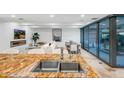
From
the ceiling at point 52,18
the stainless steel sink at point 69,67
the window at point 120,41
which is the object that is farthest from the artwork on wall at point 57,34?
the stainless steel sink at point 69,67

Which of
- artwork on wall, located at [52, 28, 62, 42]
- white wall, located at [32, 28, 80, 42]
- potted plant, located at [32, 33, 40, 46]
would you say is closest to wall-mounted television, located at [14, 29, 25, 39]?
potted plant, located at [32, 33, 40, 46]

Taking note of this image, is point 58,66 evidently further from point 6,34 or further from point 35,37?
point 35,37

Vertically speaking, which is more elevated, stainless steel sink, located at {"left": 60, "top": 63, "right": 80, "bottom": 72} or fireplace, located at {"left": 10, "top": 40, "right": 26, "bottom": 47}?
fireplace, located at {"left": 10, "top": 40, "right": 26, "bottom": 47}

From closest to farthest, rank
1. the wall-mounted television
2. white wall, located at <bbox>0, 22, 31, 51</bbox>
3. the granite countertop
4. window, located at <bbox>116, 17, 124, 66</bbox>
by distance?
the granite countertop
window, located at <bbox>116, 17, 124, 66</bbox>
white wall, located at <bbox>0, 22, 31, 51</bbox>
the wall-mounted television

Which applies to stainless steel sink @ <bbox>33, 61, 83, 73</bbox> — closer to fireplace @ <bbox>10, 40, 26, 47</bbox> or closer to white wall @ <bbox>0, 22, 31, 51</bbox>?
white wall @ <bbox>0, 22, 31, 51</bbox>

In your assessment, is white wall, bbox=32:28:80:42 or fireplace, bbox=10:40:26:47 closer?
fireplace, bbox=10:40:26:47

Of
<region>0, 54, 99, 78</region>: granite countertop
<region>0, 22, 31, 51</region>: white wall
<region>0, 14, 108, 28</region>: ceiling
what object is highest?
<region>0, 14, 108, 28</region>: ceiling

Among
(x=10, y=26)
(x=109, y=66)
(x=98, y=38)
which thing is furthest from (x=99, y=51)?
(x=10, y=26)

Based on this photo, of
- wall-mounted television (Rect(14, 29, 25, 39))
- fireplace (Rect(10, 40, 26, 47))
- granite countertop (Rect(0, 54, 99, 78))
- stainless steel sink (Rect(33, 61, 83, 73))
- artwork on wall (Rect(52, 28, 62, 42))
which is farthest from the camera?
artwork on wall (Rect(52, 28, 62, 42))

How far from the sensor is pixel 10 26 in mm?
7277

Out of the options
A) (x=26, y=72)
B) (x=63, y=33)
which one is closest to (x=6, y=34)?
(x=26, y=72)
